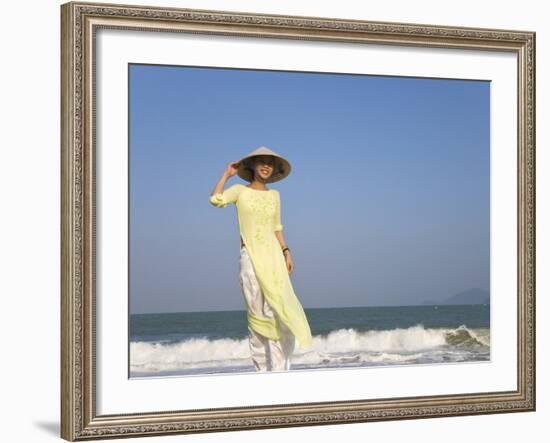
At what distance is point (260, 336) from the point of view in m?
5.71

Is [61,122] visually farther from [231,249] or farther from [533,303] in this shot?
[533,303]

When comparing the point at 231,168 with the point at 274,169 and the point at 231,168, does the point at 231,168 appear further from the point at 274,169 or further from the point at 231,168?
the point at 274,169

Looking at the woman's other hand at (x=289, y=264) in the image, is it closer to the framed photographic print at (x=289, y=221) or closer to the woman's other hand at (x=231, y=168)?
the framed photographic print at (x=289, y=221)

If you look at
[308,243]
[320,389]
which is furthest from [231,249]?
[320,389]

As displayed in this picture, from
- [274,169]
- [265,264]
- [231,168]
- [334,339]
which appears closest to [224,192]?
[231,168]

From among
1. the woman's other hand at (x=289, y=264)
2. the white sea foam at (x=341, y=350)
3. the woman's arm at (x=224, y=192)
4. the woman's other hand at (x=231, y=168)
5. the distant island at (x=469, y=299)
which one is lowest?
the white sea foam at (x=341, y=350)

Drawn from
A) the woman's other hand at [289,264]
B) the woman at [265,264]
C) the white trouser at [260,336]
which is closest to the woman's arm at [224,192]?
the woman at [265,264]

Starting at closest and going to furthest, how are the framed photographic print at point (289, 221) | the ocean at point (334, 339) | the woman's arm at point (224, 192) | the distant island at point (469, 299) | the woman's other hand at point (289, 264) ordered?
the framed photographic print at point (289, 221), the ocean at point (334, 339), the woman's arm at point (224, 192), the woman's other hand at point (289, 264), the distant island at point (469, 299)

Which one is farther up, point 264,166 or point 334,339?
point 264,166

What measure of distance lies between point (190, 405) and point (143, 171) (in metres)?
0.97

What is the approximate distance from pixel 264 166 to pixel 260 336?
71cm

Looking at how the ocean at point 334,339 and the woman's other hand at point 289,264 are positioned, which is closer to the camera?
the ocean at point 334,339

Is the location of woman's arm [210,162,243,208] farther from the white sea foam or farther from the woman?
the white sea foam

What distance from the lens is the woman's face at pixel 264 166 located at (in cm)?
568
